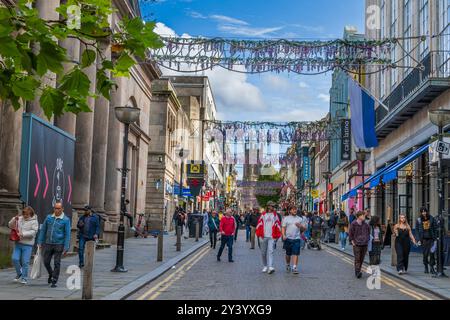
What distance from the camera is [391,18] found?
3634 centimetres

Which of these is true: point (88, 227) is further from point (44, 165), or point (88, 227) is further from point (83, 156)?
point (83, 156)

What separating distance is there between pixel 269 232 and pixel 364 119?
17.5 m

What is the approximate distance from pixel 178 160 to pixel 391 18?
28435 millimetres

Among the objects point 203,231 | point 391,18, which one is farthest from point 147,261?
point 203,231

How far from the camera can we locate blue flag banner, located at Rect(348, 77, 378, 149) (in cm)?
3344

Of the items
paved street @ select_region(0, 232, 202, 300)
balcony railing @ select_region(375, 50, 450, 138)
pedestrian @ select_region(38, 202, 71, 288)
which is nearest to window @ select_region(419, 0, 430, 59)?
balcony railing @ select_region(375, 50, 450, 138)

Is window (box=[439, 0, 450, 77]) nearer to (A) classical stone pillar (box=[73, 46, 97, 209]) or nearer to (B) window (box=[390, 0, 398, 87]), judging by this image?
(B) window (box=[390, 0, 398, 87])

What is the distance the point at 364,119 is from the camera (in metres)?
33.8

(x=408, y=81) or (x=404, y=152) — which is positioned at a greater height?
(x=408, y=81)

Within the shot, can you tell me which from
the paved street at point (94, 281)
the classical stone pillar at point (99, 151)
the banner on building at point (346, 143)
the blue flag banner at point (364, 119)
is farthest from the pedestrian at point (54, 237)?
the banner on building at point (346, 143)

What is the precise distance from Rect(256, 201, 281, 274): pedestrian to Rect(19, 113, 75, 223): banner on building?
19.6ft

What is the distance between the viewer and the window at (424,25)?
27.7 metres

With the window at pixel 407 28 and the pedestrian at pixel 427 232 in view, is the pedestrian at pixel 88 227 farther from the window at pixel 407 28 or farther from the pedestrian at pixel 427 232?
the window at pixel 407 28

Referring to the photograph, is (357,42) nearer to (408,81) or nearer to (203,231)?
(408,81)
